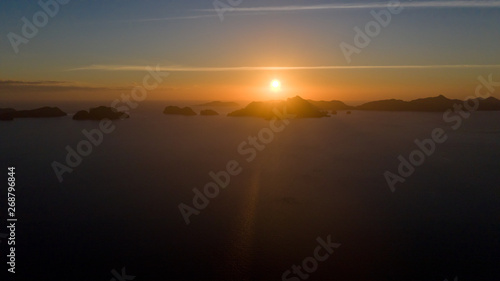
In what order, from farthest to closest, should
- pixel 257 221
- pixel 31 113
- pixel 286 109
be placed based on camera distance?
pixel 286 109 → pixel 31 113 → pixel 257 221

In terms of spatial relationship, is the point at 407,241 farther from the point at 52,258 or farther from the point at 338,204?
the point at 52,258

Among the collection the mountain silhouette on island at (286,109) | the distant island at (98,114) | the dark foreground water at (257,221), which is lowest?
the dark foreground water at (257,221)

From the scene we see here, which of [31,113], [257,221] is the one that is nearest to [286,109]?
[31,113]

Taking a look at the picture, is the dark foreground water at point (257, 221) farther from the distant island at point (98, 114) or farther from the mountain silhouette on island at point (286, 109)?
the mountain silhouette on island at point (286, 109)

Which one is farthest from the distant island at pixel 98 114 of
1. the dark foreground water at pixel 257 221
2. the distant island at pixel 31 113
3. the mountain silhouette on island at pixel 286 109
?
the dark foreground water at pixel 257 221

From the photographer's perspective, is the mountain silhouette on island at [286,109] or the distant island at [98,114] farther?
the mountain silhouette on island at [286,109]

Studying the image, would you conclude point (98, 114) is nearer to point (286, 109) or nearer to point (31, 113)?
point (31, 113)

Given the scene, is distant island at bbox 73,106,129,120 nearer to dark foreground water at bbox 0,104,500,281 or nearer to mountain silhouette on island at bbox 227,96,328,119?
mountain silhouette on island at bbox 227,96,328,119

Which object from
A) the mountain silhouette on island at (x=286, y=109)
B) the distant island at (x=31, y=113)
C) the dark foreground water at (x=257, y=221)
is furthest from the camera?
the mountain silhouette on island at (x=286, y=109)
